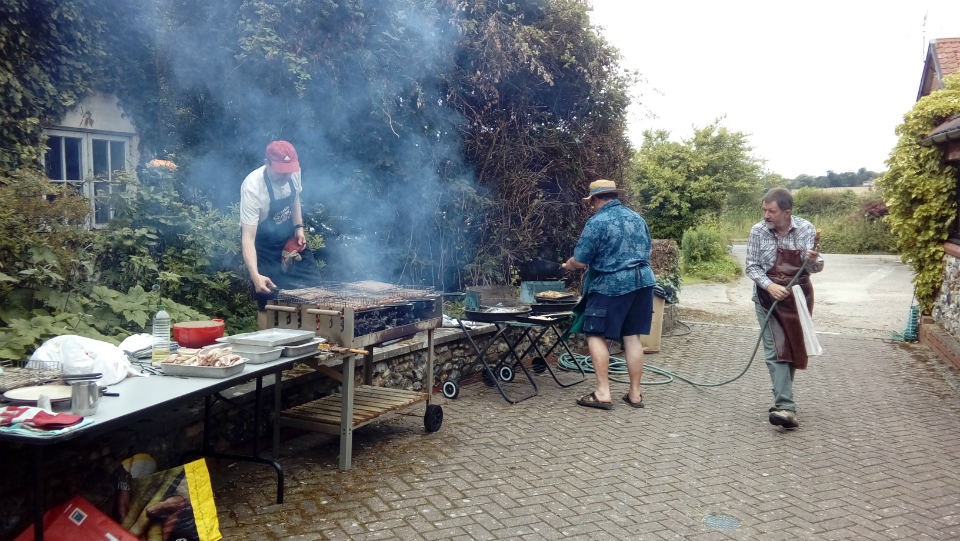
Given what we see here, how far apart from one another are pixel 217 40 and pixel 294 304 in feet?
13.7

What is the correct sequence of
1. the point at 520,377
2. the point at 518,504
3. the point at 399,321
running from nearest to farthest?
the point at 518,504, the point at 399,321, the point at 520,377

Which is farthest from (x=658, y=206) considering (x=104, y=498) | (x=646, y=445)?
(x=104, y=498)

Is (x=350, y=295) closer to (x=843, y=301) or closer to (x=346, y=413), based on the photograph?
(x=346, y=413)

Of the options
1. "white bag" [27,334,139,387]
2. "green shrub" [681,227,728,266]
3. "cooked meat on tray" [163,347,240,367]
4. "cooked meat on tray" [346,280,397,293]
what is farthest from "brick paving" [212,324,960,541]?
"green shrub" [681,227,728,266]

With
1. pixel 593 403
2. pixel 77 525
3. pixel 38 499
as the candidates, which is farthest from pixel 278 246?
pixel 593 403

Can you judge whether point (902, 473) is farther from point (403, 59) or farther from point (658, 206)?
point (658, 206)

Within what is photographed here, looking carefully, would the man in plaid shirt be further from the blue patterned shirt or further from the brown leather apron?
the blue patterned shirt

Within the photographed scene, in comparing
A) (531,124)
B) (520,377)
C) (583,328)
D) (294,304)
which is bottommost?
(520,377)

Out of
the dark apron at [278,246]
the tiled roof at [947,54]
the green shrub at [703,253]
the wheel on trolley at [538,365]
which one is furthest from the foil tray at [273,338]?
the green shrub at [703,253]

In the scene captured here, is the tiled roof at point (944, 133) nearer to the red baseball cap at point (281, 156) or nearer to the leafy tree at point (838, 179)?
the red baseball cap at point (281, 156)

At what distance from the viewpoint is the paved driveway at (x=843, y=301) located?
37.9ft

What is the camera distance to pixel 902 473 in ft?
14.6

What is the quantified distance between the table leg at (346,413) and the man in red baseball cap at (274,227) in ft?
2.08

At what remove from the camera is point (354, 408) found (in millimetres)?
4625
